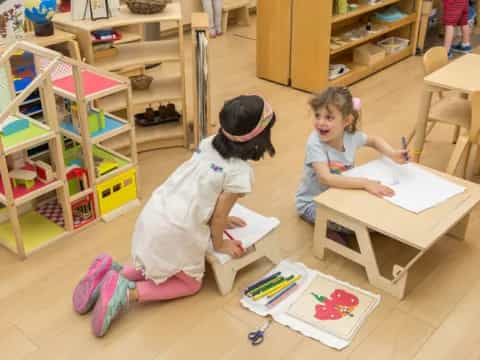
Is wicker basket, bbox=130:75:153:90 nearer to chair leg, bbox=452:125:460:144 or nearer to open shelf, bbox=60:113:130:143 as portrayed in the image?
open shelf, bbox=60:113:130:143

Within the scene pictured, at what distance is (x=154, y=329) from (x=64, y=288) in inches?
17.6

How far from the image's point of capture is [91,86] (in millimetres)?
2566

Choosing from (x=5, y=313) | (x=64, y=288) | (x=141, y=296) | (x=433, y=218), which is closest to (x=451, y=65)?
(x=433, y=218)

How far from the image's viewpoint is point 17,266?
2373 millimetres

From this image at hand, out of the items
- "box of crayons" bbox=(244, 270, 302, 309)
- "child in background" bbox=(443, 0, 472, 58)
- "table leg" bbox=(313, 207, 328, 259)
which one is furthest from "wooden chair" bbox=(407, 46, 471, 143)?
"child in background" bbox=(443, 0, 472, 58)

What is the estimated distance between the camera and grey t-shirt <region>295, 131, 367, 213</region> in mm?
2438

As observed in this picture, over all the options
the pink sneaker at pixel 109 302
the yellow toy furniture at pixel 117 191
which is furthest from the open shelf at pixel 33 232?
the pink sneaker at pixel 109 302

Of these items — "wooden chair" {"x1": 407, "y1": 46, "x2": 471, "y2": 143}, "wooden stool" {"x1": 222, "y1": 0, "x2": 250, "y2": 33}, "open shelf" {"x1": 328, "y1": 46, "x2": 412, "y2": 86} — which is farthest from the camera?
"wooden stool" {"x1": 222, "y1": 0, "x2": 250, "y2": 33}

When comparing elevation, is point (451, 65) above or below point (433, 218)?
above

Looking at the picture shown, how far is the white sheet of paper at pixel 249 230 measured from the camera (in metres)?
2.15

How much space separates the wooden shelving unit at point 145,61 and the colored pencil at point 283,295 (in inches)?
48.3

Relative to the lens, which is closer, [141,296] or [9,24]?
[141,296]

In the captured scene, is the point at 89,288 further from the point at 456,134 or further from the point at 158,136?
the point at 456,134

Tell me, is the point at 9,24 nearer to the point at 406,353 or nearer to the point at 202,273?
the point at 202,273
